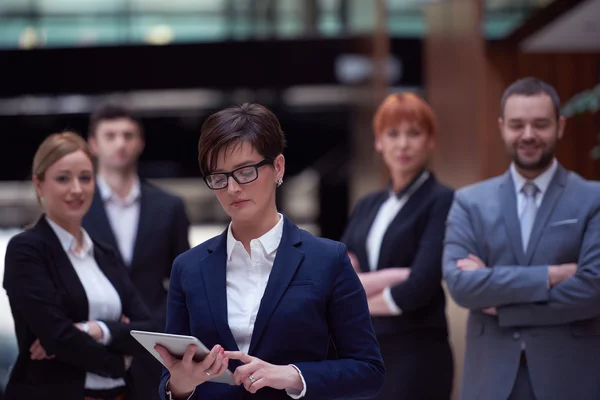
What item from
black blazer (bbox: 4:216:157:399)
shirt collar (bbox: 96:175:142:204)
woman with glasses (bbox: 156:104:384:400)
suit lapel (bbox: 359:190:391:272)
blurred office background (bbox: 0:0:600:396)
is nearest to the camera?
woman with glasses (bbox: 156:104:384:400)

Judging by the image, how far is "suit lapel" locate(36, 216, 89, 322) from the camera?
3516mm

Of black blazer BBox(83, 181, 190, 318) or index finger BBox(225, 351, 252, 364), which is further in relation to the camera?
black blazer BBox(83, 181, 190, 318)

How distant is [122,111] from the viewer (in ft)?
16.2

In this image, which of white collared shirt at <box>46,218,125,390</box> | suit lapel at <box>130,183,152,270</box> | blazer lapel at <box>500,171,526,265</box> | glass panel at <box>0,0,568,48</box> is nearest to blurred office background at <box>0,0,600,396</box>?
glass panel at <box>0,0,568,48</box>

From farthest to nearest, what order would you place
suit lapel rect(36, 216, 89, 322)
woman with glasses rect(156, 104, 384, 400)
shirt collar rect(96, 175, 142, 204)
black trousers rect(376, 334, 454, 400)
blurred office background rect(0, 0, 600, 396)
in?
blurred office background rect(0, 0, 600, 396)
shirt collar rect(96, 175, 142, 204)
black trousers rect(376, 334, 454, 400)
suit lapel rect(36, 216, 89, 322)
woman with glasses rect(156, 104, 384, 400)

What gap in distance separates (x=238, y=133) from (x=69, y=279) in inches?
52.0

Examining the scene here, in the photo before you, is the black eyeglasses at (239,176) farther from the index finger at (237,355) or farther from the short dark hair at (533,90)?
the short dark hair at (533,90)

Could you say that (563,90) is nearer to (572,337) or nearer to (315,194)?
(572,337)

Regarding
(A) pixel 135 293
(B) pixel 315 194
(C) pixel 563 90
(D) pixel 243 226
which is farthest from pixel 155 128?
(D) pixel 243 226

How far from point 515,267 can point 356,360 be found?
1172 millimetres

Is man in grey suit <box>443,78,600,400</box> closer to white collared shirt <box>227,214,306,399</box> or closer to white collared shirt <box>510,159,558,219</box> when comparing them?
white collared shirt <box>510,159,558,219</box>

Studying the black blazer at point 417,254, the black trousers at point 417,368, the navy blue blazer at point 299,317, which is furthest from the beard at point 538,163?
the navy blue blazer at point 299,317

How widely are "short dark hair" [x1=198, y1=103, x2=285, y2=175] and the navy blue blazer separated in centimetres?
24

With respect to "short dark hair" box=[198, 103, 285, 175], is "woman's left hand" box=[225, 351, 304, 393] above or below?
below
